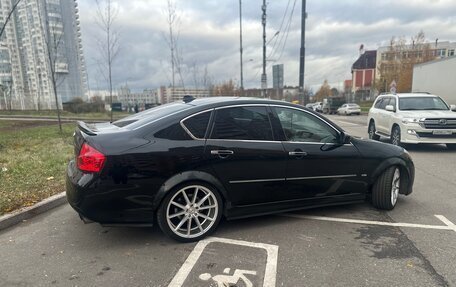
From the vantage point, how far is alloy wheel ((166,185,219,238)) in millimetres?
3408

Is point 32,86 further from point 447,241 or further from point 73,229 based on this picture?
point 447,241

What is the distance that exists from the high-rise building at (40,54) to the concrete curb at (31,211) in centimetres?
773

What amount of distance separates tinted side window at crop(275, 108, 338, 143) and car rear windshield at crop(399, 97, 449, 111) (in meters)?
6.87

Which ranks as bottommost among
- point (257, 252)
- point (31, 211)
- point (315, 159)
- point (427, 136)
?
point (257, 252)

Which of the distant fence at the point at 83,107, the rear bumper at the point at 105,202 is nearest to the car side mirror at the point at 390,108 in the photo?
the rear bumper at the point at 105,202

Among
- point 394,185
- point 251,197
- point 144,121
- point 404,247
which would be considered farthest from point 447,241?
point 144,121

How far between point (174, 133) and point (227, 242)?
1.37 meters

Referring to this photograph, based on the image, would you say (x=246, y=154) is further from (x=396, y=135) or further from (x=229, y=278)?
(x=396, y=135)

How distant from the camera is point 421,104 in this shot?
955 centimetres

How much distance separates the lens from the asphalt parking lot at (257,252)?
2.78 metres

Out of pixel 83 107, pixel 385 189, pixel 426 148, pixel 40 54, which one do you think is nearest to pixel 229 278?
pixel 385 189

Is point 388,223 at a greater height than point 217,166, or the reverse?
point 217,166

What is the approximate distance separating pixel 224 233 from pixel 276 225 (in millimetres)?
693

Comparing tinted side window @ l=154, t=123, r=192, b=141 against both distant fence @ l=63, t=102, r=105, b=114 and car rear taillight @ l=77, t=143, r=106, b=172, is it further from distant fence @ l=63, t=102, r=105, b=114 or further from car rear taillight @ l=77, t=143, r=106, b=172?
distant fence @ l=63, t=102, r=105, b=114
